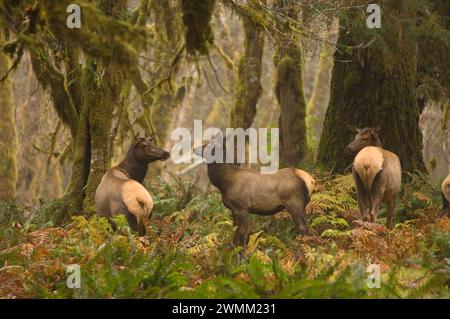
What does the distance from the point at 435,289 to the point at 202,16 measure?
4.10 metres

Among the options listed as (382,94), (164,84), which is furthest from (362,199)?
(164,84)

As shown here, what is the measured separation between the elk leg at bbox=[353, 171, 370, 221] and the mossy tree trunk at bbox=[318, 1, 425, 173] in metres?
2.36

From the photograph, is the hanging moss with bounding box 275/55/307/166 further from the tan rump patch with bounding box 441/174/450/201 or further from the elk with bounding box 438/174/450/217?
the tan rump patch with bounding box 441/174/450/201

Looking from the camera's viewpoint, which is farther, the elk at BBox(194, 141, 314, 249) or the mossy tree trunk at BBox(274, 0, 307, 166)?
the mossy tree trunk at BBox(274, 0, 307, 166)

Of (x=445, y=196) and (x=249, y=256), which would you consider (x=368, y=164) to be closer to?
(x=445, y=196)

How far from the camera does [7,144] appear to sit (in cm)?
2312

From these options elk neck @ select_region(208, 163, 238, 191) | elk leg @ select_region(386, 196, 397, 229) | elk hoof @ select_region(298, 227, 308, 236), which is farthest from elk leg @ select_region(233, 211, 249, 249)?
elk leg @ select_region(386, 196, 397, 229)

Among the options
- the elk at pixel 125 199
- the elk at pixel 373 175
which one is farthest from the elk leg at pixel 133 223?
the elk at pixel 373 175

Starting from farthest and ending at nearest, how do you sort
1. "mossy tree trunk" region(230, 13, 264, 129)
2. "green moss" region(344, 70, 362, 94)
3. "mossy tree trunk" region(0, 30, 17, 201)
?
"mossy tree trunk" region(0, 30, 17, 201)
"mossy tree trunk" region(230, 13, 264, 129)
"green moss" region(344, 70, 362, 94)

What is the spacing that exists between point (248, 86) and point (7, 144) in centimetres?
721

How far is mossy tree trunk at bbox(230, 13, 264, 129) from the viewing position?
20438mm

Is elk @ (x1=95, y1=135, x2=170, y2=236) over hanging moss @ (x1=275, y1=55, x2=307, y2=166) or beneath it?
beneath

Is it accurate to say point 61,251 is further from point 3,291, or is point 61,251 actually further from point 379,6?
point 379,6
